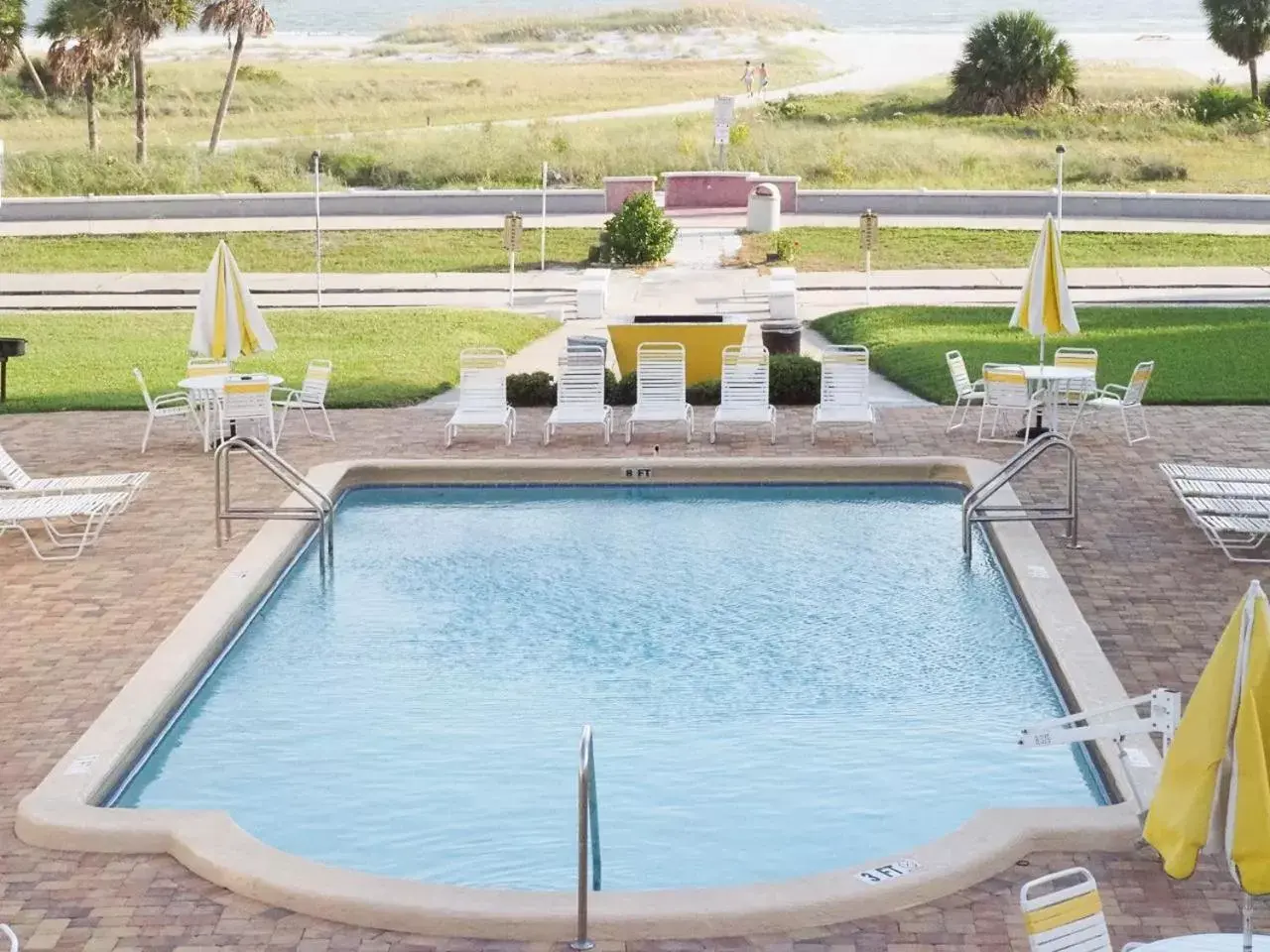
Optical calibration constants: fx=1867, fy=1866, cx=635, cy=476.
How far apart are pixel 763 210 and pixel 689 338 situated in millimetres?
14304

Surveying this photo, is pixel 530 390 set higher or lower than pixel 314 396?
lower

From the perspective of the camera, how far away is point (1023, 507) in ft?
49.9

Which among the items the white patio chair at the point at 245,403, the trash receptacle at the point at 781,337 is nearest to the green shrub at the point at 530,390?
the trash receptacle at the point at 781,337

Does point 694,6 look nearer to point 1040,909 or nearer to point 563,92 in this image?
point 563,92

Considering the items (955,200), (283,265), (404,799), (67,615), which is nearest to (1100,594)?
(404,799)

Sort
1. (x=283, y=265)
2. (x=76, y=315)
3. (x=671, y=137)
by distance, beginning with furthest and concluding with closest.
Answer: (x=671, y=137) → (x=283, y=265) → (x=76, y=315)

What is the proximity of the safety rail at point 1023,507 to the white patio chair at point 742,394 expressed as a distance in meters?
3.40

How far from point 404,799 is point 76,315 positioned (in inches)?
745

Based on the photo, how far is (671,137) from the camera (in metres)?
51.9

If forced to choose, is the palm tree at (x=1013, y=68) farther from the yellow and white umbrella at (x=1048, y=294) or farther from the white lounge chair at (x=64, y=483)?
the white lounge chair at (x=64, y=483)

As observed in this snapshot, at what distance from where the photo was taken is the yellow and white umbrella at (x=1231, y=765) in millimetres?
6570

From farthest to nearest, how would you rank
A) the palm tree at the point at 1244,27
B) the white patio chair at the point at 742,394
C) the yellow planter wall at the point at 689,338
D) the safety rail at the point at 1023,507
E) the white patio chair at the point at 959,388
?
the palm tree at the point at 1244,27 < the yellow planter wall at the point at 689,338 < the white patio chair at the point at 959,388 < the white patio chair at the point at 742,394 < the safety rail at the point at 1023,507

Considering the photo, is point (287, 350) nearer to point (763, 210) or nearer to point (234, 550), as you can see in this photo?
point (234, 550)

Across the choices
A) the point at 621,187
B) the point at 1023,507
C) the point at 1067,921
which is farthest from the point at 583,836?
the point at 621,187
